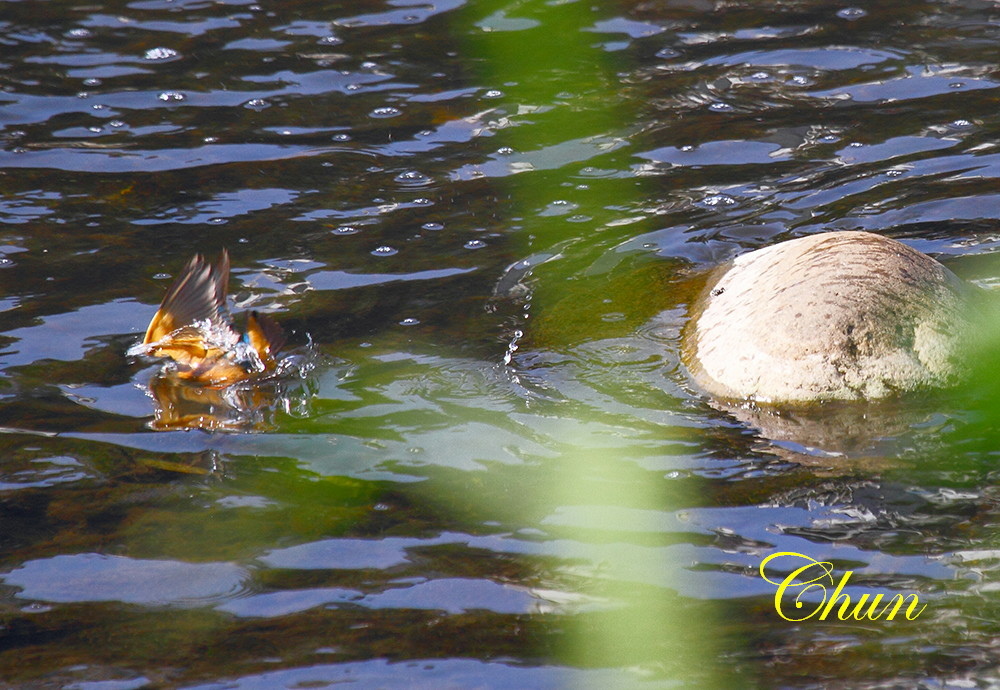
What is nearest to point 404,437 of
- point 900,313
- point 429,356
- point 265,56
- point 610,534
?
point 429,356

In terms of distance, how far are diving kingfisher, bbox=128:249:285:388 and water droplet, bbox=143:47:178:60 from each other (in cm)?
350

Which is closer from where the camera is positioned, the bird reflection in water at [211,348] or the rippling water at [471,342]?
the rippling water at [471,342]

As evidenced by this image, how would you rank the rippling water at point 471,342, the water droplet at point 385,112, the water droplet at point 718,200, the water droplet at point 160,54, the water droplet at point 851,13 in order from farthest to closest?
the water droplet at point 851,13
the water droplet at point 160,54
the water droplet at point 385,112
the water droplet at point 718,200
the rippling water at point 471,342

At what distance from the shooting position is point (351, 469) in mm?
4305

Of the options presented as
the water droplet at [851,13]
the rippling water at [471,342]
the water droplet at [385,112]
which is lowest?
the rippling water at [471,342]

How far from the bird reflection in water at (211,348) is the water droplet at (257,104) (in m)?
2.66

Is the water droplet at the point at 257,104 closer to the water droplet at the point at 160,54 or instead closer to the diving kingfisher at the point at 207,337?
the water droplet at the point at 160,54

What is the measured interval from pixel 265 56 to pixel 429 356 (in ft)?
12.6

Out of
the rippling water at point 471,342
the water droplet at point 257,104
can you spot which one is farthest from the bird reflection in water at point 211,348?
the water droplet at point 257,104

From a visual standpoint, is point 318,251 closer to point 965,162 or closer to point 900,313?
point 900,313

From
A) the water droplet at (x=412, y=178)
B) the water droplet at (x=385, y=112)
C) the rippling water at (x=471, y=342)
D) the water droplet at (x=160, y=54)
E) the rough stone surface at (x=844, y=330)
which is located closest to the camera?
the rippling water at (x=471, y=342)

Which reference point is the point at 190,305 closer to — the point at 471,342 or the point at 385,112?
the point at 471,342

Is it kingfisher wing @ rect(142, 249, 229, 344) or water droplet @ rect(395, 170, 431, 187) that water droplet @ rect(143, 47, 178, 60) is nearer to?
water droplet @ rect(395, 170, 431, 187)

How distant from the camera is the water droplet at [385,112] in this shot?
24.3 feet
